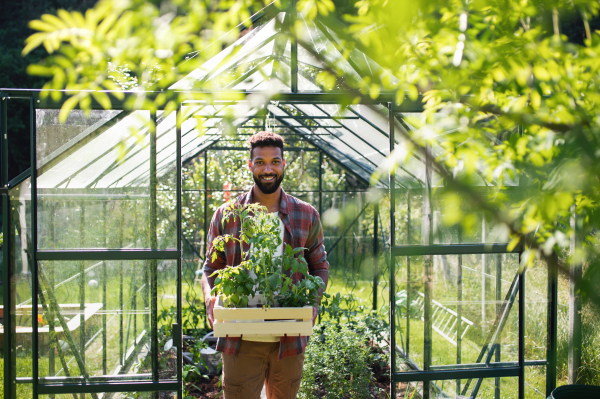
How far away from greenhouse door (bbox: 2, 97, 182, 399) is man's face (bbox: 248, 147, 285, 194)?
2.40 feet

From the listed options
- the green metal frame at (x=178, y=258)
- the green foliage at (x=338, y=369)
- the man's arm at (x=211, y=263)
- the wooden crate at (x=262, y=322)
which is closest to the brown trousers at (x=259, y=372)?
the wooden crate at (x=262, y=322)

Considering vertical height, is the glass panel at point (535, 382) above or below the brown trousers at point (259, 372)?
below

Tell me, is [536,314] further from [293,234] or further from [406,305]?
[293,234]

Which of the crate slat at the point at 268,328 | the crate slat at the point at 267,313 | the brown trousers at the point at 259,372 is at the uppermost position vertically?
the crate slat at the point at 267,313

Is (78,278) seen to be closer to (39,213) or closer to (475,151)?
(39,213)

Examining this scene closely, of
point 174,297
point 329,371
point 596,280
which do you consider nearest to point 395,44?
point 596,280

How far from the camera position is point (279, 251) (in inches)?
98.7

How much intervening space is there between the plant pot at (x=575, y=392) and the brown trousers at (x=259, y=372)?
5.29ft

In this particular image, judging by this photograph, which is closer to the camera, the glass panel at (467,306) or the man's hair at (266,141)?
the man's hair at (266,141)

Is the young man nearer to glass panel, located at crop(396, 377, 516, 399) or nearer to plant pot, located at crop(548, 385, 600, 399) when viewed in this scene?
glass panel, located at crop(396, 377, 516, 399)

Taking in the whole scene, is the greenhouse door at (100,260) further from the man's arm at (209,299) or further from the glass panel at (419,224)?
the glass panel at (419,224)

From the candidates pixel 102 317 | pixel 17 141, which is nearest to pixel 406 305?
pixel 102 317

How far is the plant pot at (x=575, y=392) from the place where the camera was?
2.80 meters

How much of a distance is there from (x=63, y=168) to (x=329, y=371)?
2.49 meters
